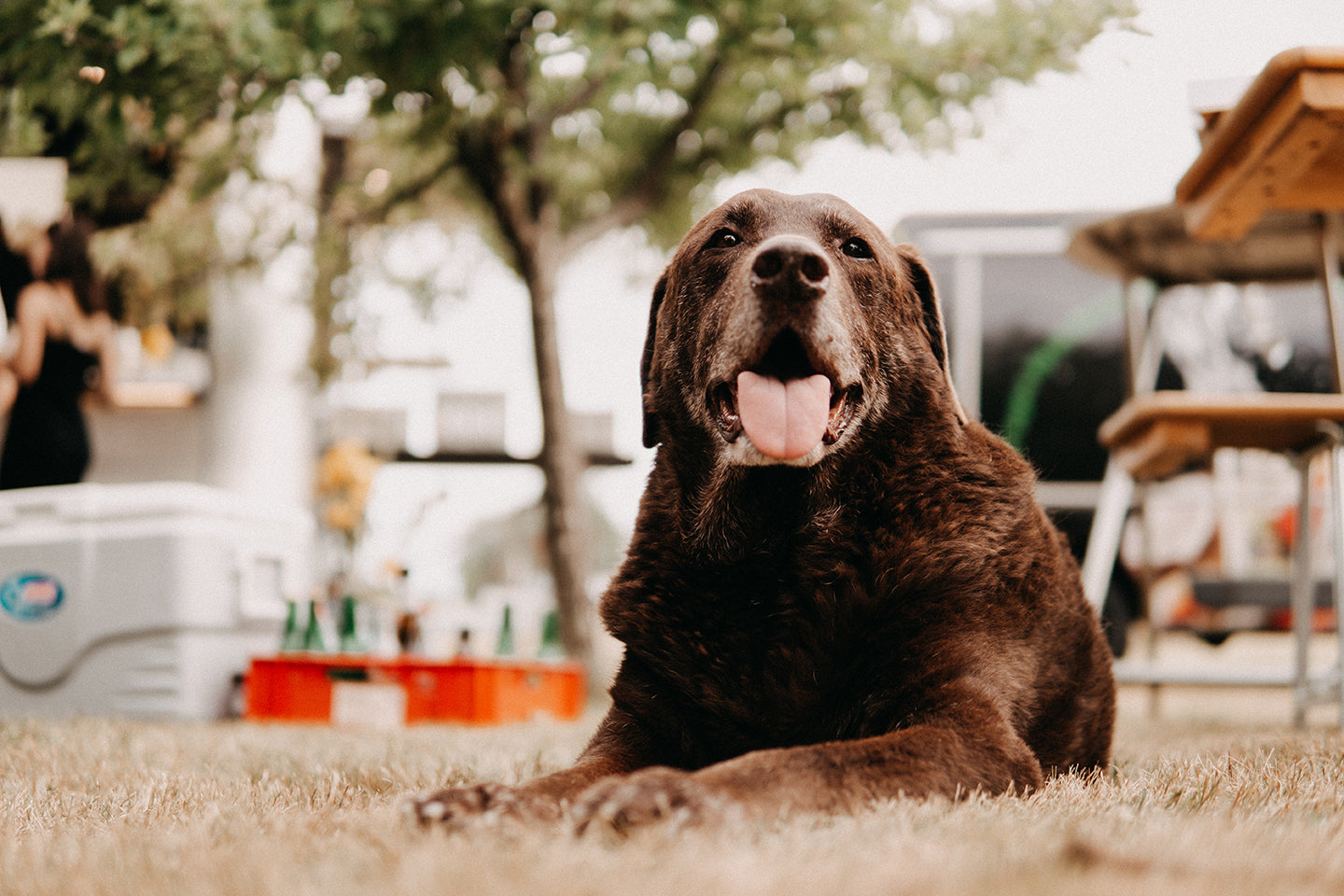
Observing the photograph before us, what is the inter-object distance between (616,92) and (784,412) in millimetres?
3187

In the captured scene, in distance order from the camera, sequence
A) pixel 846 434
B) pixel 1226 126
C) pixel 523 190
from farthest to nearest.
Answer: pixel 523 190
pixel 1226 126
pixel 846 434

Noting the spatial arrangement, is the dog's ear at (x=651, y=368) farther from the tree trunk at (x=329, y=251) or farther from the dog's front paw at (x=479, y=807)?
the tree trunk at (x=329, y=251)

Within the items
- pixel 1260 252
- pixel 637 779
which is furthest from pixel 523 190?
pixel 637 779

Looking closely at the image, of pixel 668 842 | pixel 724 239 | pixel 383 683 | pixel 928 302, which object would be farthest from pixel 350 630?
pixel 668 842

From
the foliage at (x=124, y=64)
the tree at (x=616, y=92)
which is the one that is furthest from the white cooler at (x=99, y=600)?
the tree at (x=616, y=92)

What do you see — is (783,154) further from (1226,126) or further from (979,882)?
(979,882)

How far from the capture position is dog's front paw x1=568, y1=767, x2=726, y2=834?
1.26 meters

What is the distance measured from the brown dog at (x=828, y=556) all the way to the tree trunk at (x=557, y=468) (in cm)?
447

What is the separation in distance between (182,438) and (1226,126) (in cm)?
1056

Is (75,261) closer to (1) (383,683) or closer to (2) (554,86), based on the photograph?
(1) (383,683)

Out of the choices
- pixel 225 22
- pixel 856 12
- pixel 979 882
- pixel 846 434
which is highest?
pixel 856 12

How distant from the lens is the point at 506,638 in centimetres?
487

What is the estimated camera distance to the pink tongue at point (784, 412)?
1.93 m

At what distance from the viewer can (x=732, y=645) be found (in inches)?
74.7
